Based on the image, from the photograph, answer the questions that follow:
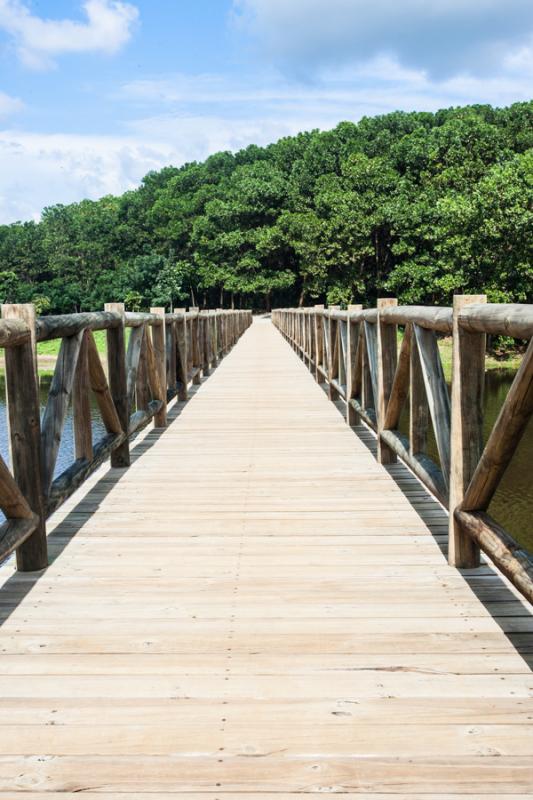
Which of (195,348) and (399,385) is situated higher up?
(399,385)

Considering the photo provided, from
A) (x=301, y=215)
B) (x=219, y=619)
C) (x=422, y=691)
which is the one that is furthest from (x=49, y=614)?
(x=301, y=215)

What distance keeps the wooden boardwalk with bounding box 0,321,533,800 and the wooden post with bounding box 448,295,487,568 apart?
126 mm

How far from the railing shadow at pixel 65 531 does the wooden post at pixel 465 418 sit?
69.5 inches

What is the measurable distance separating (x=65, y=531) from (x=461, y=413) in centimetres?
203

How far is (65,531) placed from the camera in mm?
3910

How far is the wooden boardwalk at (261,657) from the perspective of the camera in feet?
6.20

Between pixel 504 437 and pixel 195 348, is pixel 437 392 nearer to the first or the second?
pixel 504 437

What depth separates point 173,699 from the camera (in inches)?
87.0

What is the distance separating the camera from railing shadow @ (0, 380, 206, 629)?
301cm

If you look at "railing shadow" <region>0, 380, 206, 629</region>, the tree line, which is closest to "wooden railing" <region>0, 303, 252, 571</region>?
"railing shadow" <region>0, 380, 206, 629</region>

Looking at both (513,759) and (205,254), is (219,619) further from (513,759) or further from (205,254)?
(205,254)

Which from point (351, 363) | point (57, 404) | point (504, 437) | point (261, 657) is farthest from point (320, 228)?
point (261, 657)

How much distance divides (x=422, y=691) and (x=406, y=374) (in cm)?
271

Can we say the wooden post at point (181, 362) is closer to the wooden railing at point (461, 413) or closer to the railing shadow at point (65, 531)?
the railing shadow at point (65, 531)
